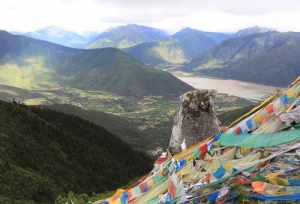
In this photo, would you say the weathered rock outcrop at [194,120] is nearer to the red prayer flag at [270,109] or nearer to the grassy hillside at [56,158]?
the red prayer flag at [270,109]

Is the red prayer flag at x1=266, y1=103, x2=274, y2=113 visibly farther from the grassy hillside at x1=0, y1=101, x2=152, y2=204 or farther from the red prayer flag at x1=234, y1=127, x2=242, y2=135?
the grassy hillside at x1=0, y1=101, x2=152, y2=204

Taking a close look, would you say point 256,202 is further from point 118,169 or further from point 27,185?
point 118,169

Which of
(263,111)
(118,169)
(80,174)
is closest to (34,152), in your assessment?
(80,174)

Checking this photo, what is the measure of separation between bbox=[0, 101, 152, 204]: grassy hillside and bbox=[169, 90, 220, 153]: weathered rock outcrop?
3516cm

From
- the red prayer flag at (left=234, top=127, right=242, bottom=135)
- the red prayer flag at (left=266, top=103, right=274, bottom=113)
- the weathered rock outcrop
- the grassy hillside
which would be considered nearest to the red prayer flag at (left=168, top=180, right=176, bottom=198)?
the red prayer flag at (left=234, top=127, right=242, bottom=135)

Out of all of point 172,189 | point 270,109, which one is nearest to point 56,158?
point 270,109

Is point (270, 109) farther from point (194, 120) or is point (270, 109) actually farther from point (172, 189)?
point (194, 120)

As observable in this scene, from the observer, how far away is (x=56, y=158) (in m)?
98.9

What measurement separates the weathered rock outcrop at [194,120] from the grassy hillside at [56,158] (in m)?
35.2

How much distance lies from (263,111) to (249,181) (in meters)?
5.28

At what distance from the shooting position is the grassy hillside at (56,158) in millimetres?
66125

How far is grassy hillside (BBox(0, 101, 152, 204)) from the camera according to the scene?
217 feet

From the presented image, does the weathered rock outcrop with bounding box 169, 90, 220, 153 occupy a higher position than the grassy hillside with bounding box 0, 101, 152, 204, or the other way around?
the weathered rock outcrop with bounding box 169, 90, 220, 153

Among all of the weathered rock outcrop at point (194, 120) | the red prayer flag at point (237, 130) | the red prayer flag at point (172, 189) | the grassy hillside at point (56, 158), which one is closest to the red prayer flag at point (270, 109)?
the red prayer flag at point (237, 130)
